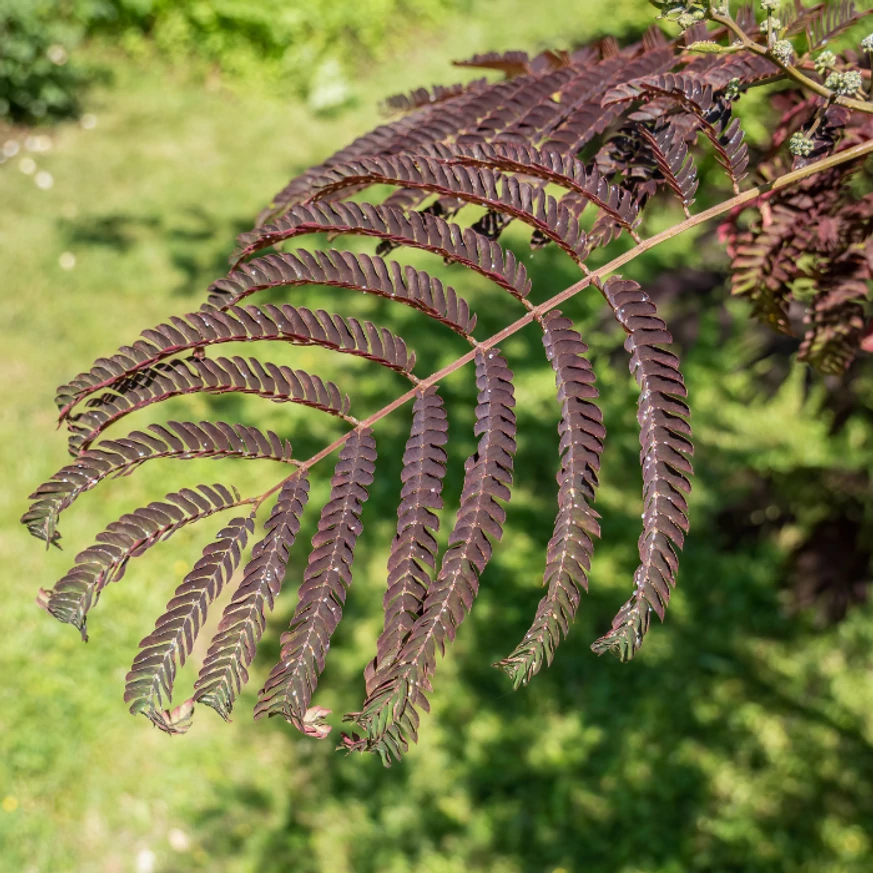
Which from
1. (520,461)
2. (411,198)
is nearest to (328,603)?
(411,198)

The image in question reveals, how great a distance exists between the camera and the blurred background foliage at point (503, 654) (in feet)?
11.0

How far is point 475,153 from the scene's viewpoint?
119cm

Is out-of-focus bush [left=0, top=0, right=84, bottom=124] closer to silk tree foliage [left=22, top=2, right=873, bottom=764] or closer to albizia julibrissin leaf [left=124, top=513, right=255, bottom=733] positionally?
silk tree foliage [left=22, top=2, right=873, bottom=764]

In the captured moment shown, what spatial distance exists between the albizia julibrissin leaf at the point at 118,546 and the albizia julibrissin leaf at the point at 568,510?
36 centimetres

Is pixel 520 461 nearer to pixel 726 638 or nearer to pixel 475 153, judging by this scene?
pixel 726 638

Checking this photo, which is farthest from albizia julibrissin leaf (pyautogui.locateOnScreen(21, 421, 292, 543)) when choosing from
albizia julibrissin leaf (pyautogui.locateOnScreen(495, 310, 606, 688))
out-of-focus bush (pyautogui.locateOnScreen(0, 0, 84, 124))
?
out-of-focus bush (pyautogui.locateOnScreen(0, 0, 84, 124))

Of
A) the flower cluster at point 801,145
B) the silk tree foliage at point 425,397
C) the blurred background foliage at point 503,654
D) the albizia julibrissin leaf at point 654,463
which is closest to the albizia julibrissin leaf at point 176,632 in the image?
the silk tree foliage at point 425,397

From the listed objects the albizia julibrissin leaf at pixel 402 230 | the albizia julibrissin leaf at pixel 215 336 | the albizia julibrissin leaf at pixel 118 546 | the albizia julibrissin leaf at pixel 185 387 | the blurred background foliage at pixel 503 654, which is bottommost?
the blurred background foliage at pixel 503 654

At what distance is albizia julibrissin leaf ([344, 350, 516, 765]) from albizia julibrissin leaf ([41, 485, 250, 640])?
10.1 inches

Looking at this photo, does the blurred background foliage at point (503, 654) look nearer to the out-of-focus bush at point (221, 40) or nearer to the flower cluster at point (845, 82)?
the out-of-focus bush at point (221, 40)

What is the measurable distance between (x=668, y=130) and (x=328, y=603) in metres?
0.77

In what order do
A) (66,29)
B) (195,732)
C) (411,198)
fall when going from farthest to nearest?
(66,29), (195,732), (411,198)

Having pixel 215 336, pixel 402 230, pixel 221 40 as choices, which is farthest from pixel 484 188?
pixel 221 40

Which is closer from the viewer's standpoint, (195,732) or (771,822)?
(771,822)
